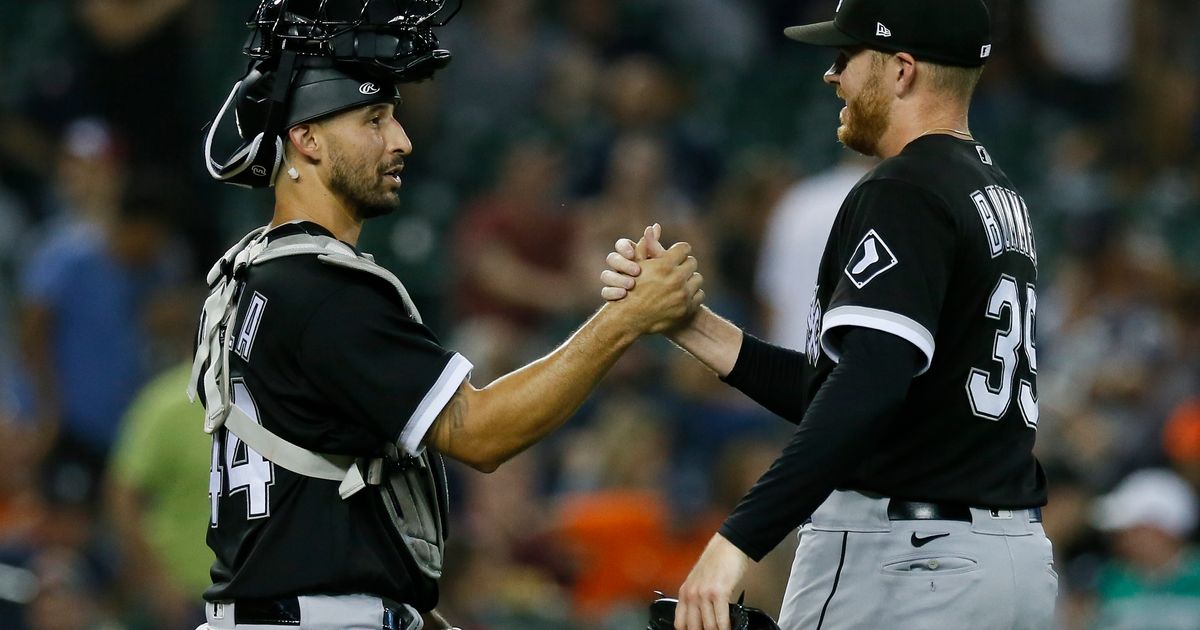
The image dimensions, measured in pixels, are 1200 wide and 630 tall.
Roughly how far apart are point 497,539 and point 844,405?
4.63m

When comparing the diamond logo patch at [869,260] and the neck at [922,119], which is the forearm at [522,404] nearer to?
the diamond logo patch at [869,260]

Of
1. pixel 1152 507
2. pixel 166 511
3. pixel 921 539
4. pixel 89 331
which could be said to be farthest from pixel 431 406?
pixel 89 331

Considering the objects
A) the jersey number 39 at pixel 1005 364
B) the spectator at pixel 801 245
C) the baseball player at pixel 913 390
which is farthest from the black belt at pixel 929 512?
the spectator at pixel 801 245

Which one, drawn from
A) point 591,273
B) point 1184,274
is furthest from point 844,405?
point 1184,274

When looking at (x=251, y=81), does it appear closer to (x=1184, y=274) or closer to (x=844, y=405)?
(x=844, y=405)

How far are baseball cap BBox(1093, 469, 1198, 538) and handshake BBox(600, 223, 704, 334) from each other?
13.7 ft

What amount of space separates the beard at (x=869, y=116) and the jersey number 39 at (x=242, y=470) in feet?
5.10

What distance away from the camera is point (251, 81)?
4270 mm

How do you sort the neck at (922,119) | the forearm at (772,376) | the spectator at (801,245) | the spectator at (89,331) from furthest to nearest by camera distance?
the spectator at (89,331) < the spectator at (801,245) < the forearm at (772,376) < the neck at (922,119)

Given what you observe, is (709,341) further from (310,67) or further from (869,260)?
(310,67)

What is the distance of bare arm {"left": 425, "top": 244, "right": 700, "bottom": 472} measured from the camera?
3986mm

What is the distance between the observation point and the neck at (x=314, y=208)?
167 inches

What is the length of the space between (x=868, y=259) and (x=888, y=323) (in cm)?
17

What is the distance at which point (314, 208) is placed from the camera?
13.9ft
